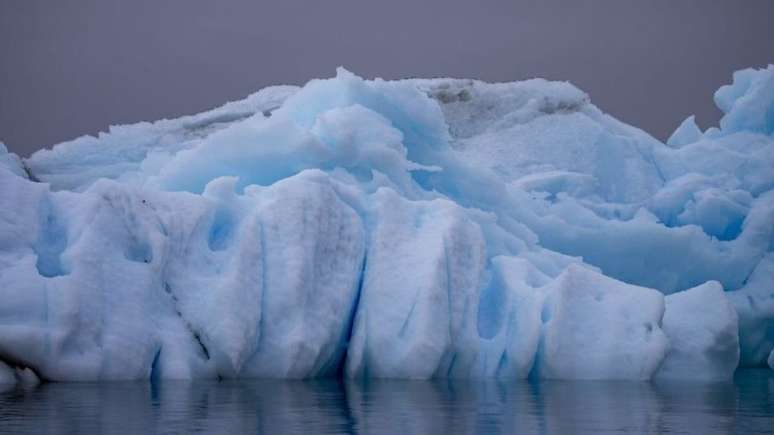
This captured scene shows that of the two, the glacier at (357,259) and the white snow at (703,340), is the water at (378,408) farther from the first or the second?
the white snow at (703,340)

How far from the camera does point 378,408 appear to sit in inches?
364

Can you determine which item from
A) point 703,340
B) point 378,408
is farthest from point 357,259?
point 378,408

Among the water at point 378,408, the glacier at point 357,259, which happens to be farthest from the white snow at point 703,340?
the water at point 378,408

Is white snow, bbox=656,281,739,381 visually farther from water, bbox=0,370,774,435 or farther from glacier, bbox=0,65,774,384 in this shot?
water, bbox=0,370,774,435

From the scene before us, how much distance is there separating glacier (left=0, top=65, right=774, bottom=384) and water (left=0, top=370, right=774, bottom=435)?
703mm

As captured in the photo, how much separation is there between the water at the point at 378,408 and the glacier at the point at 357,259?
2.31ft

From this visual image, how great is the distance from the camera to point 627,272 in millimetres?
19625

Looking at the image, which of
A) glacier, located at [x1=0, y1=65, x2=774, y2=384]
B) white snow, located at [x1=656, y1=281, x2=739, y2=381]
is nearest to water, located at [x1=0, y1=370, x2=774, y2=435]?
glacier, located at [x1=0, y1=65, x2=774, y2=384]

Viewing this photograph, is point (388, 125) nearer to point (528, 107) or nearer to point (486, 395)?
point (528, 107)

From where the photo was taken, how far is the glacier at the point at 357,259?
12.4 m

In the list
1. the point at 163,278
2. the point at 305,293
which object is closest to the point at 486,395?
the point at 305,293

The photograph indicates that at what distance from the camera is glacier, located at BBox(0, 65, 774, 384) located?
40.8 ft

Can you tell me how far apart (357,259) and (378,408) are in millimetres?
5368

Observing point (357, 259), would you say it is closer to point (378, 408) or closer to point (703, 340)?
point (703, 340)
